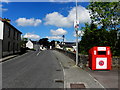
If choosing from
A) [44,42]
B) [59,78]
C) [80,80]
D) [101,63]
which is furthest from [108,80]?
[44,42]

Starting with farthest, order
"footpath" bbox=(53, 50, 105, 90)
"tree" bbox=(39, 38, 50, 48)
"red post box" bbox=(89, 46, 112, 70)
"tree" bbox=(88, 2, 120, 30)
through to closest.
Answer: "tree" bbox=(39, 38, 50, 48) → "tree" bbox=(88, 2, 120, 30) → "red post box" bbox=(89, 46, 112, 70) → "footpath" bbox=(53, 50, 105, 90)

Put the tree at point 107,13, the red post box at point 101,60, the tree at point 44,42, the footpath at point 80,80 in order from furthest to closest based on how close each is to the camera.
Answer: the tree at point 44,42
the tree at point 107,13
the red post box at point 101,60
the footpath at point 80,80

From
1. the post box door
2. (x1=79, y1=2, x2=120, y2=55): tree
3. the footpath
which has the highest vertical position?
(x1=79, y1=2, x2=120, y2=55): tree

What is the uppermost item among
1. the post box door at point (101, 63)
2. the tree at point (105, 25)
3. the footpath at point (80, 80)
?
the tree at point (105, 25)

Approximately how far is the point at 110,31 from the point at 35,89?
12717 mm

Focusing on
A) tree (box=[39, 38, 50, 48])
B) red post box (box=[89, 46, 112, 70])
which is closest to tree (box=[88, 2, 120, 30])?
red post box (box=[89, 46, 112, 70])

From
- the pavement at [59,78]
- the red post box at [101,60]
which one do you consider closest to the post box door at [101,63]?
the red post box at [101,60]

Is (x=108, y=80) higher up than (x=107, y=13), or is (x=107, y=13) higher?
(x=107, y=13)

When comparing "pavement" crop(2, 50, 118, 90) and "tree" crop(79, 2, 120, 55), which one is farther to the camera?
→ "tree" crop(79, 2, 120, 55)

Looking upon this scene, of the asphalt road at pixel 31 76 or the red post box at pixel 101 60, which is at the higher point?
the red post box at pixel 101 60

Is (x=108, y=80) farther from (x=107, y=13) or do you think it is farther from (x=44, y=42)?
(x=44, y=42)

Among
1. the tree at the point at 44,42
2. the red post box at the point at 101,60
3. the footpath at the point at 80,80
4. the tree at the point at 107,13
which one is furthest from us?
the tree at the point at 44,42

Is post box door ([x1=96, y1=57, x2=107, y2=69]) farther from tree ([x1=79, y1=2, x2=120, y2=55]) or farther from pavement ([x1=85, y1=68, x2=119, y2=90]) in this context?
tree ([x1=79, y1=2, x2=120, y2=55])

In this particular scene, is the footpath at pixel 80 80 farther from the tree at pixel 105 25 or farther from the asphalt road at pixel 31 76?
the tree at pixel 105 25
